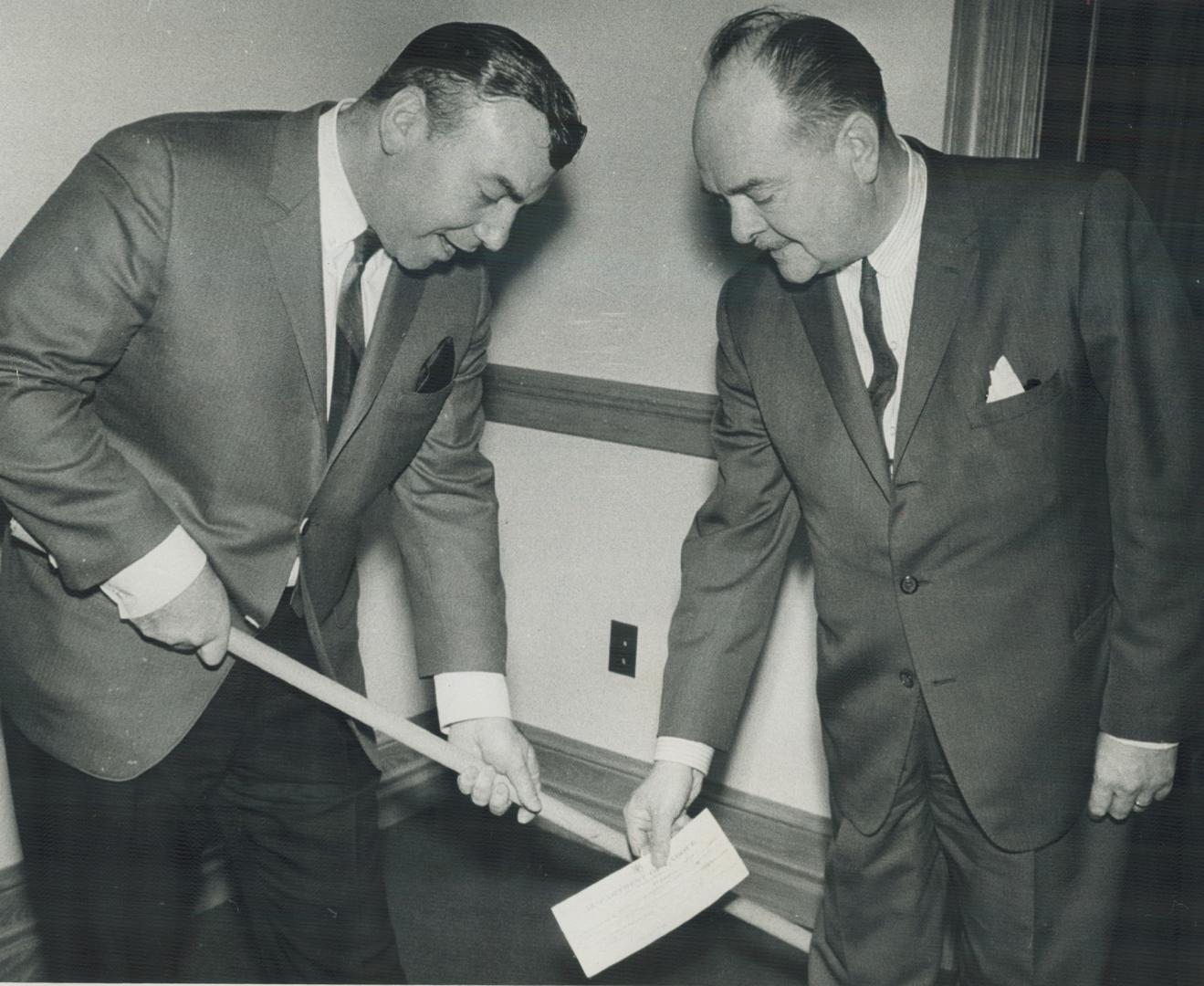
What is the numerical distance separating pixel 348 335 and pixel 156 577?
0.41 m

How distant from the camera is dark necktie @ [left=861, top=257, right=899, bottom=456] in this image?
5.21 feet

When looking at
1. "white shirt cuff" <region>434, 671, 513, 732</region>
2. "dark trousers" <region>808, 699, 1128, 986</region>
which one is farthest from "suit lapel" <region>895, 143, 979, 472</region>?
"white shirt cuff" <region>434, 671, 513, 732</region>

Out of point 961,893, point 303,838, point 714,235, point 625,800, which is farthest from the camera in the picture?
point 625,800

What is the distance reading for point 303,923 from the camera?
1.87 metres

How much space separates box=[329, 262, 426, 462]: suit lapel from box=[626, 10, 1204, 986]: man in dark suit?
0.45 meters

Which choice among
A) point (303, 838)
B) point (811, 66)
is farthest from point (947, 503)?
point (303, 838)

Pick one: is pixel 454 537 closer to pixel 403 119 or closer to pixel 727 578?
pixel 727 578

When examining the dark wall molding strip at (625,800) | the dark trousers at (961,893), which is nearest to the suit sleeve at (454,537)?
the dark trousers at (961,893)

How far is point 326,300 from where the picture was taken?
1.68 m

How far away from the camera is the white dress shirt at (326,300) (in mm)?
1591

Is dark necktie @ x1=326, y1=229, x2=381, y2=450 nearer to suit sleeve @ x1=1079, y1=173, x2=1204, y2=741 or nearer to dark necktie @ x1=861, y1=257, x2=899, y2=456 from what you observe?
dark necktie @ x1=861, y1=257, x2=899, y2=456

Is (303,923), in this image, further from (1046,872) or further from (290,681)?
(1046,872)

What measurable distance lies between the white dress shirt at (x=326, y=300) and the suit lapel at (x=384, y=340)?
0.06 feet

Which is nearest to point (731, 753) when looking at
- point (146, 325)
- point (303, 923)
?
point (303, 923)
